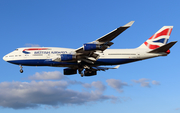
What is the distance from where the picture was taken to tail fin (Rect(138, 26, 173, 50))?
192 ft

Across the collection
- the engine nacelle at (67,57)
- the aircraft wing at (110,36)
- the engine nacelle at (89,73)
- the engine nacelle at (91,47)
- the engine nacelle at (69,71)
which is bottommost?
the engine nacelle at (89,73)

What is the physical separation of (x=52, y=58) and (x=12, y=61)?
8.61m

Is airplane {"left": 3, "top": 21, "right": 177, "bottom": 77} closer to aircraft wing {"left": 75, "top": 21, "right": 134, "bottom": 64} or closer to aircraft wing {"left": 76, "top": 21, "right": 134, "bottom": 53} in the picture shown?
aircraft wing {"left": 75, "top": 21, "right": 134, "bottom": 64}

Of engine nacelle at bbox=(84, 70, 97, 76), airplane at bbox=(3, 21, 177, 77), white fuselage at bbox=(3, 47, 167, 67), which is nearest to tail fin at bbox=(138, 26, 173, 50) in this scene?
airplane at bbox=(3, 21, 177, 77)

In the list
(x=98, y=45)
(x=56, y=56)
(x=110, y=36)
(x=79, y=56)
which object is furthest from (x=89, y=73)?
(x=110, y=36)

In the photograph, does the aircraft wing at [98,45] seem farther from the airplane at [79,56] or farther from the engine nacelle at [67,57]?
the engine nacelle at [67,57]

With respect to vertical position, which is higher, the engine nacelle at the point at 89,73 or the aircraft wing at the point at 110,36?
the aircraft wing at the point at 110,36

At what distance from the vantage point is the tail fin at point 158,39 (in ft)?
192

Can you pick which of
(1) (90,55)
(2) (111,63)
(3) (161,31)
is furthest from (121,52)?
(3) (161,31)

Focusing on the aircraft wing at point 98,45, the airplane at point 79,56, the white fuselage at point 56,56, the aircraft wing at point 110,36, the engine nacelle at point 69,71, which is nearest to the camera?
the aircraft wing at point 110,36

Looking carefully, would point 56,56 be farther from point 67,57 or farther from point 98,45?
point 98,45

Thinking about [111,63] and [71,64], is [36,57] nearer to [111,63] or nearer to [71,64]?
[71,64]

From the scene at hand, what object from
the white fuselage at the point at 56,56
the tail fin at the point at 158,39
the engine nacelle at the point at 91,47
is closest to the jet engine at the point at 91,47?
the engine nacelle at the point at 91,47

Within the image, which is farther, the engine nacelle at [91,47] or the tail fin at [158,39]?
the tail fin at [158,39]
